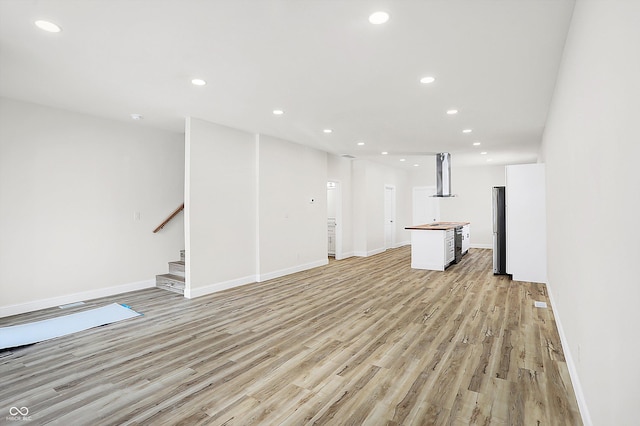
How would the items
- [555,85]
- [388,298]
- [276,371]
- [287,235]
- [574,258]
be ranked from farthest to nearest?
[287,235] → [388,298] → [555,85] → [276,371] → [574,258]

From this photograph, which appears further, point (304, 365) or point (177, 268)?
point (177, 268)

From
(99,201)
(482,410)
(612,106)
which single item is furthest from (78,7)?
(482,410)

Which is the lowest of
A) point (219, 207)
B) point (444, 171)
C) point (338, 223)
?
point (338, 223)

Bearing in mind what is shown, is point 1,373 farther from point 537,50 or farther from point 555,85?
point 555,85

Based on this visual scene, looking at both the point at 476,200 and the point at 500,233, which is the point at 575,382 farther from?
the point at 476,200

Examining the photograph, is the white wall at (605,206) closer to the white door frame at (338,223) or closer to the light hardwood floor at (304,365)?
the light hardwood floor at (304,365)

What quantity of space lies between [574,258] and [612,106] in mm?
1462

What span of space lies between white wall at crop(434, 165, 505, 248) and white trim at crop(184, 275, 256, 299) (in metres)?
7.90

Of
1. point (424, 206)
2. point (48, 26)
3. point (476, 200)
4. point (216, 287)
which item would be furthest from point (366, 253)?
point (48, 26)

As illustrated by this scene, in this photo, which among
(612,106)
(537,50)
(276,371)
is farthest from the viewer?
(537,50)

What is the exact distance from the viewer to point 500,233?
20.7ft

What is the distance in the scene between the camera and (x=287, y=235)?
660 centimetres

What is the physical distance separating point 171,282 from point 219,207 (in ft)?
4.89

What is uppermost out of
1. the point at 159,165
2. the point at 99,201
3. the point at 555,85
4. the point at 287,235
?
the point at 555,85
